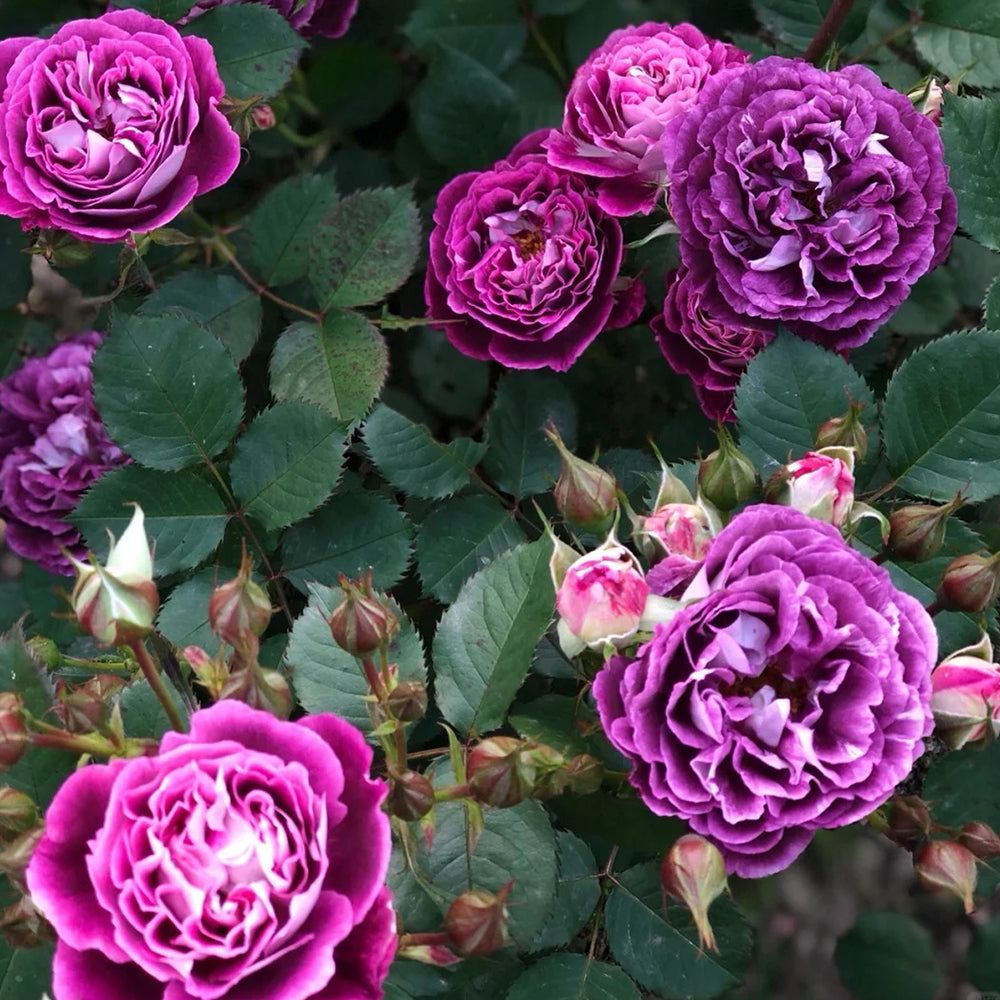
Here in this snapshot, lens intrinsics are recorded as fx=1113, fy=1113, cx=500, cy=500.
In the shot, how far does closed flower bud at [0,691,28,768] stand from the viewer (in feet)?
2.48

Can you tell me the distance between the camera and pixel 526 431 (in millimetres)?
1300

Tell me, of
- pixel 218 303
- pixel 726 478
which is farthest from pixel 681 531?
pixel 218 303

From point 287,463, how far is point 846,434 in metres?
0.55

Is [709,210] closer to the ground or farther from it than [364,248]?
farther from it

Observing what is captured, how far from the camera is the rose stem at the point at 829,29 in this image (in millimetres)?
1187

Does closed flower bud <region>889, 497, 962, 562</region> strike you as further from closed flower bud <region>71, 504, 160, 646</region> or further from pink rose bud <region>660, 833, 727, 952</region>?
closed flower bud <region>71, 504, 160, 646</region>

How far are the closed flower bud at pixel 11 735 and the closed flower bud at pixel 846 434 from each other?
25.5 inches

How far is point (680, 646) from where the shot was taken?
0.77 m

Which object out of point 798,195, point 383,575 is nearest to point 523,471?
point 383,575

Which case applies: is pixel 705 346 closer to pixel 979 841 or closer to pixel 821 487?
pixel 821 487

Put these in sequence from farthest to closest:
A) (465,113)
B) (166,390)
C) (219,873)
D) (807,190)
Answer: (465,113)
(166,390)
(807,190)
(219,873)

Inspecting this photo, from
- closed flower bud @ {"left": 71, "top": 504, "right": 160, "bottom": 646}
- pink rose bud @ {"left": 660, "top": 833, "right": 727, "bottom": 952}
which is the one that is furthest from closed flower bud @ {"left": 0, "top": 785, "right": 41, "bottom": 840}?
pink rose bud @ {"left": 660, "top": 833, "right": 727, "bottom": 952}

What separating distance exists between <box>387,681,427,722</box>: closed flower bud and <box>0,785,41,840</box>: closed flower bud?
26 centimetres

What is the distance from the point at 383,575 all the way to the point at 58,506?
49cm
